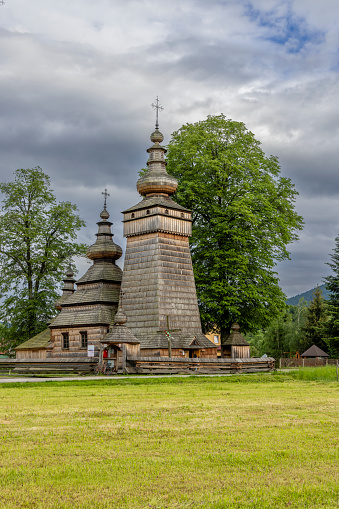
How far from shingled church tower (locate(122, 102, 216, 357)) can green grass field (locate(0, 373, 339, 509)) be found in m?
21.7

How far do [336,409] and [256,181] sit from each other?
105 ft

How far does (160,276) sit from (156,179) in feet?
24.6

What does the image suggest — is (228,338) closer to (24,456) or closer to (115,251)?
(115,251)

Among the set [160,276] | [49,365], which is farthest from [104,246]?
[49,365]

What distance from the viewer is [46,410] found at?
12.7m

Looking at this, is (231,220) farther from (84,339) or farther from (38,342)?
(38,342)

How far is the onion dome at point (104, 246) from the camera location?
44094mm

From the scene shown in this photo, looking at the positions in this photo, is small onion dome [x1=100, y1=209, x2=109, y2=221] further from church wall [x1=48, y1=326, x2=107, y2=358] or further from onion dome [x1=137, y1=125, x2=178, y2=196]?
church wall [x1=48, y1=326, x2=107, y2=358]

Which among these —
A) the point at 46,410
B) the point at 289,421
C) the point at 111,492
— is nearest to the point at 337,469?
the point at 111,492

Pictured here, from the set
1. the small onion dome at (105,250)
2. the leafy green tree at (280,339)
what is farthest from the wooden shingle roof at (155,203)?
the leafy green tree at (280,339)

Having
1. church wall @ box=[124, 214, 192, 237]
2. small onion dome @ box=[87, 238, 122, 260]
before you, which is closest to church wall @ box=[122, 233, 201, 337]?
church wall @ box=[124, 214, 192, 237]

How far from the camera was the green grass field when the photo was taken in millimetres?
6004

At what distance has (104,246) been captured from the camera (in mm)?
44125

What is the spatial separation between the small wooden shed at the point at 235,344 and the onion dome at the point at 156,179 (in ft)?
35.5
